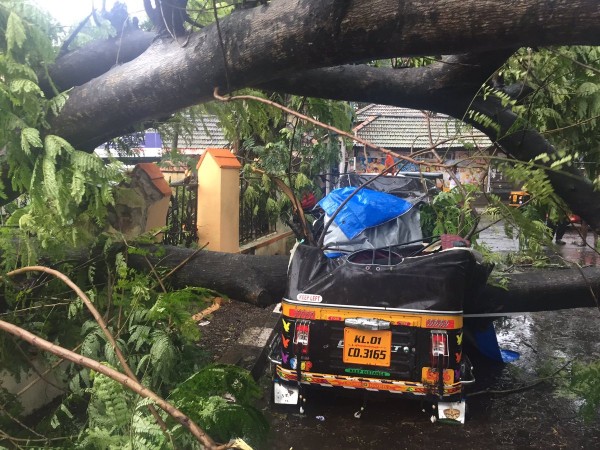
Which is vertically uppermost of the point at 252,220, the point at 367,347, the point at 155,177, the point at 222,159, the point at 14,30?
the point at 14,30

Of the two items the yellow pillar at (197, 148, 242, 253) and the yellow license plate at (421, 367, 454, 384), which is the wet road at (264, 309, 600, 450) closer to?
the yellow license plate at (421, 367, 454, 384)

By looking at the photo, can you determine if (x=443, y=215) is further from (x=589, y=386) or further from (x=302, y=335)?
(x=302, y=335)

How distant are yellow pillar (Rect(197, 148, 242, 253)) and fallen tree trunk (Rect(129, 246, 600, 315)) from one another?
10.7 ft

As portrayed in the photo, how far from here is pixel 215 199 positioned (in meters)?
7.71

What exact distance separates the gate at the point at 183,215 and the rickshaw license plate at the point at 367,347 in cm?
380

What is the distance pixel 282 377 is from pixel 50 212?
225 cm

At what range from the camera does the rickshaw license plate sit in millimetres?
4051

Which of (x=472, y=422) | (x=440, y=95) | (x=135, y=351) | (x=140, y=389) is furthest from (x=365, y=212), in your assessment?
(x=140, y=389)

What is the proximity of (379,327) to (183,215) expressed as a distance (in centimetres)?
431

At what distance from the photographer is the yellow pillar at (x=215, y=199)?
7.68m

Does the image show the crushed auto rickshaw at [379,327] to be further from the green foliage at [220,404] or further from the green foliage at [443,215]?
the green foliage at [443,215]

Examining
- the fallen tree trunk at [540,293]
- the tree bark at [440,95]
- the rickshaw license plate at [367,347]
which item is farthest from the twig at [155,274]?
the fallen tree trunk at [540,293]

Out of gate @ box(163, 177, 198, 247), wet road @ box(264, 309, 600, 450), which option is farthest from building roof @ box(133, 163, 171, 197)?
wet road @ box(264, 309, 600, 450)

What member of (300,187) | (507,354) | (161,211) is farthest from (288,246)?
(507,354)
